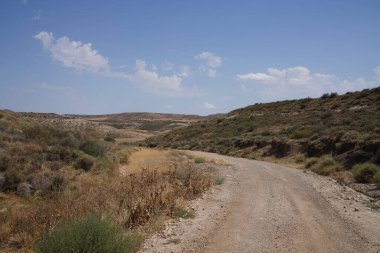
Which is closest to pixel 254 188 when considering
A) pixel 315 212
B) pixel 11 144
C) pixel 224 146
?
pixel 315 212

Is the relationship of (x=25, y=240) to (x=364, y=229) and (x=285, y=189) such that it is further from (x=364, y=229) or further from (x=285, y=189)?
(x=285, y=189)

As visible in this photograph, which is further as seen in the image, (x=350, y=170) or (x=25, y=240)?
(x=350, y=170)

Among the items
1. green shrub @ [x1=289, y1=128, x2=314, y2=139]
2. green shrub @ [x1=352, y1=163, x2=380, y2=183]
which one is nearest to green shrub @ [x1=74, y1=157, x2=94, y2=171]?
green shrub @ [x1=352, y1=163, x2=380, y2=183]

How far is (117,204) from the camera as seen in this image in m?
10.8

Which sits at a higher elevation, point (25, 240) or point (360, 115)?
point (360, 115)

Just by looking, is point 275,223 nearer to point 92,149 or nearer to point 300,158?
point 92,149

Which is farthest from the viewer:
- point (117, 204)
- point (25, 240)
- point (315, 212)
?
point (315, 212)

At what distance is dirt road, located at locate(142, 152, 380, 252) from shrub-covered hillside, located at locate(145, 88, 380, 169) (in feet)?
27.1

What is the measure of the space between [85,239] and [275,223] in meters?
5.61

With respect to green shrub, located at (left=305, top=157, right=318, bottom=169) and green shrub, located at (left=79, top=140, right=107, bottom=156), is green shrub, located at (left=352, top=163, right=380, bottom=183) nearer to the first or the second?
green shrub, located at (left=305, top=157, right=318, bottom=169)

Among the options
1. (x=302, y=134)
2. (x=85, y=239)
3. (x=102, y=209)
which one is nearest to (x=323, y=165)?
Answer: (x=302, y=134)

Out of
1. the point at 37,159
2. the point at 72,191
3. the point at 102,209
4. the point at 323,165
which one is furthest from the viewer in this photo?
the point at 323,165

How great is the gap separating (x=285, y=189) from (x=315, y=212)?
14.7 feet

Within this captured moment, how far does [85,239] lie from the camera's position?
23.5 ft
